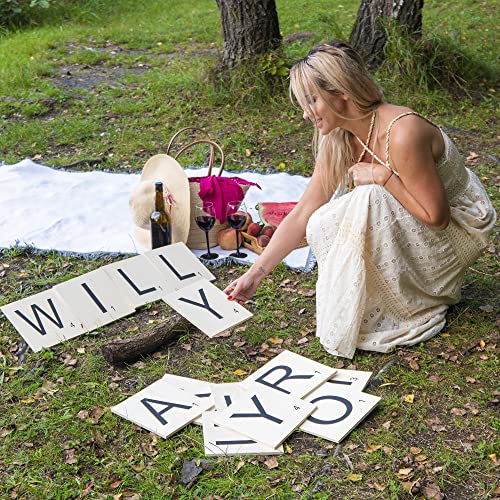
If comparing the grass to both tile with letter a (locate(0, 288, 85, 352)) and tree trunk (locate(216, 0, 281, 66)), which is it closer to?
tile with letter a (locate(0, 288, 85, 352))

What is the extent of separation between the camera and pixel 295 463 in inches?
113

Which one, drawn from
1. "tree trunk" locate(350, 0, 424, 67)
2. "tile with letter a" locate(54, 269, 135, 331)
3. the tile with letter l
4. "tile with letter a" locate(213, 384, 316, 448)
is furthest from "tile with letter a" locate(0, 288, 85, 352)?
"tree trunk" locate(350, 0, 424, 67)

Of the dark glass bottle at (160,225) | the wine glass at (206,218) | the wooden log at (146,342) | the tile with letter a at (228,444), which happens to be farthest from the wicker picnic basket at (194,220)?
the tile with letter a at (228,444)

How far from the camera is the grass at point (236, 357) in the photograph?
2828 millimetres

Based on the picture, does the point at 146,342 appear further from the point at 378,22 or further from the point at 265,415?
the point at 378,22

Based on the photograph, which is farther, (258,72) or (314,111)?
(258,72)

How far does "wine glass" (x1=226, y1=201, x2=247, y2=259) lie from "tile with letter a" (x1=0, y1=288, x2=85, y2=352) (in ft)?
3.76

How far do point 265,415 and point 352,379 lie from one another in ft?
1.56

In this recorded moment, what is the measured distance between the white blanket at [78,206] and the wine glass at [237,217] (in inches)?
2.9

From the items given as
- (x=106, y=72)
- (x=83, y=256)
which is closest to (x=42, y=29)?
(x=106, y=72)

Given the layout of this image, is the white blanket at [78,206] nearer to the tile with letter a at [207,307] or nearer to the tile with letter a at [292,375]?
the tile with letter a at [207,307]

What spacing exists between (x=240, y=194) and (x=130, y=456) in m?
2.10

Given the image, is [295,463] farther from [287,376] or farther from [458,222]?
[458,222]

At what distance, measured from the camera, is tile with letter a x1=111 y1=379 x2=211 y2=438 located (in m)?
3.08
